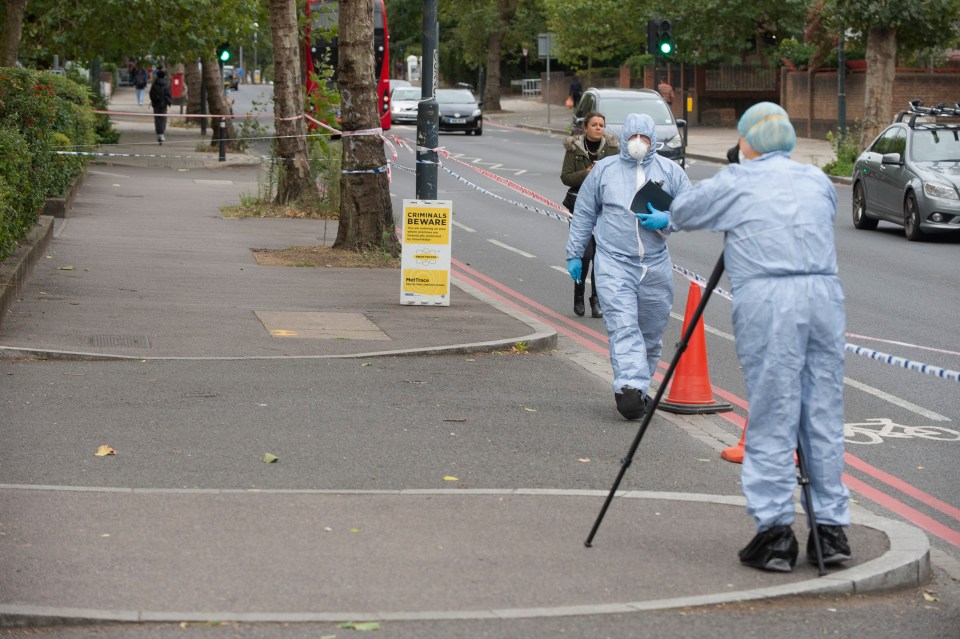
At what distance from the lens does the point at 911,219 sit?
64.7 ft

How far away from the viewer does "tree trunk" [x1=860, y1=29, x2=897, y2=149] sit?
108ft

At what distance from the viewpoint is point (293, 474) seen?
7027 millimetres

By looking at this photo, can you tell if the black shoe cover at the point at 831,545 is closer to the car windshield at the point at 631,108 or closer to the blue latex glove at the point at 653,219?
the blue latex glove at the point at 653,219

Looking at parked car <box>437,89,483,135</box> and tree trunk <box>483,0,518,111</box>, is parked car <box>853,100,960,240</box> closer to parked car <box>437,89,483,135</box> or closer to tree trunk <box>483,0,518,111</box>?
parked car <box>437,89,483,135</box>

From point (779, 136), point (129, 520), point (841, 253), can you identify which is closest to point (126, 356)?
point (129, 520)

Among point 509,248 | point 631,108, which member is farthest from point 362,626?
point 631,108

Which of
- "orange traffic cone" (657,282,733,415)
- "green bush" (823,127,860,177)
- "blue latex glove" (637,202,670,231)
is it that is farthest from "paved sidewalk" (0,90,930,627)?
"green bush" (823,127,860,177)

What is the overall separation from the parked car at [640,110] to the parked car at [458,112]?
16986 mm

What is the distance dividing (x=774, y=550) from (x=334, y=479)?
2.27m

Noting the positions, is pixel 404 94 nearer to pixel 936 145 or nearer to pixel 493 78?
pixel 493 78

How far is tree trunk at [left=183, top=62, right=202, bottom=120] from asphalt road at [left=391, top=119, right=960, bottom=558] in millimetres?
24107

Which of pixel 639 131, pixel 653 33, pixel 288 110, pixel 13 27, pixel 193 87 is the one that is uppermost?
pixel 653 33

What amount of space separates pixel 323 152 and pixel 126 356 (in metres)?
11.9

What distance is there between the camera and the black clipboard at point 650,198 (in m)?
6.91
